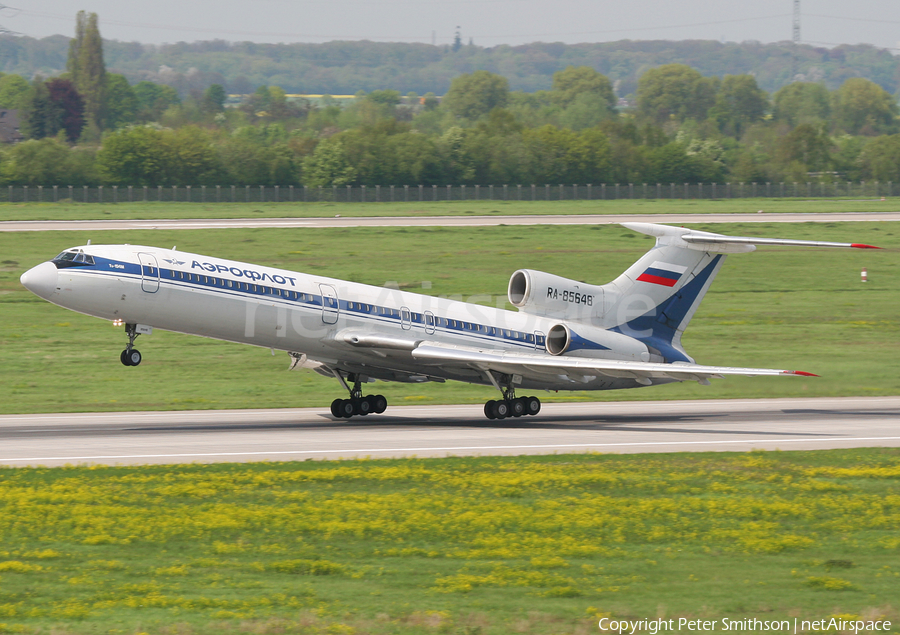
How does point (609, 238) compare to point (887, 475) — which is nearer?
point (887, 475)

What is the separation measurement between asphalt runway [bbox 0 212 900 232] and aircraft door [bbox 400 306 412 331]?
145 feet

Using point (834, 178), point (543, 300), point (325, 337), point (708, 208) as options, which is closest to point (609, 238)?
point (708, 208)

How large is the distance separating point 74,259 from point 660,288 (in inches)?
769

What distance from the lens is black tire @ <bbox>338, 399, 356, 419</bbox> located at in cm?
3538

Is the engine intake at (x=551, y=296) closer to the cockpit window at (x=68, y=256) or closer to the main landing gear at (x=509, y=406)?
the main landing gear at (x=509, y=406)

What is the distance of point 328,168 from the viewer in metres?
118

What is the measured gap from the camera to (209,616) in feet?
45.5

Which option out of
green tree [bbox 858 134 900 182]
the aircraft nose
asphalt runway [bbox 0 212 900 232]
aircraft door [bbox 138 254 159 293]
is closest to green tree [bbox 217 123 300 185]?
asphalt runway [bbox 0 212 900 232]

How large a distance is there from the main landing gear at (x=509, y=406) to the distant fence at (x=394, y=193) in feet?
234

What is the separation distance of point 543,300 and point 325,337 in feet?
26.0

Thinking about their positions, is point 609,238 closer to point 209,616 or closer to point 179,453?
point 179,453

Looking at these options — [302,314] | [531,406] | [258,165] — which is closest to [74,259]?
[302,314]

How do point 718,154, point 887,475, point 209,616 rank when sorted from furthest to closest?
1. point 718,154
2. point 887,475
3. point 209,616

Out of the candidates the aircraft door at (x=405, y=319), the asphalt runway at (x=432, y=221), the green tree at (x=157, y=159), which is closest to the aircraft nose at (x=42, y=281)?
the aircraft door at (x=405, y=319)
